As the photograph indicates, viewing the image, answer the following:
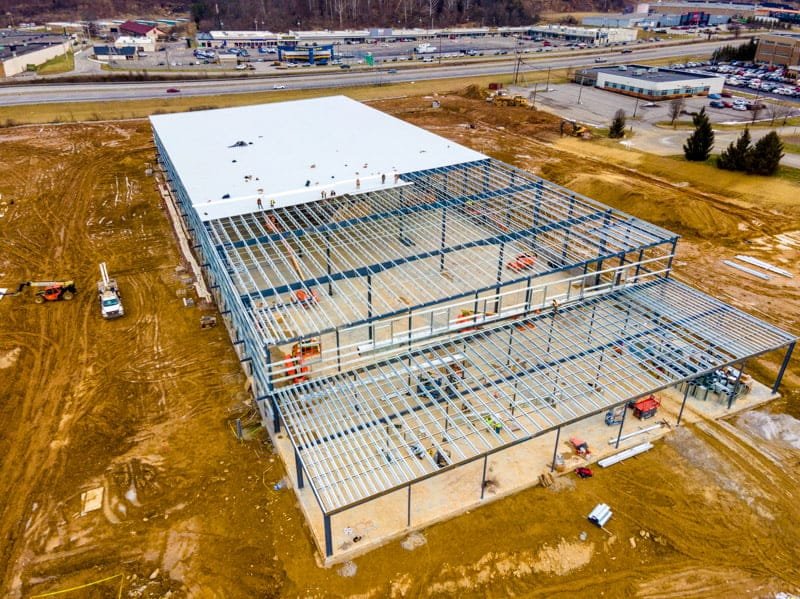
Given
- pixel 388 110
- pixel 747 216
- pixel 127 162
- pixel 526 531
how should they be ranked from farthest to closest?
pixel 388 110
pixel 127 162
pixel 747 216
pixel 526 531

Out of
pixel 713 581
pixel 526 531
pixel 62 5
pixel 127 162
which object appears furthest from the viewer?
pixel 62 5

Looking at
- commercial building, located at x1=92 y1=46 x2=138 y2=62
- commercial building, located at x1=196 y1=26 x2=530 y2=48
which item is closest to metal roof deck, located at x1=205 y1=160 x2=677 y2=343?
commercial building, located at x1=92 y1=46 x2=138 y2=62

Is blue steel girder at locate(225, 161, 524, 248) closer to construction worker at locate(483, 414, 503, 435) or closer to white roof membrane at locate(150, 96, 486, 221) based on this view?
white roof membrane at locate(150, 96, 486, 221)

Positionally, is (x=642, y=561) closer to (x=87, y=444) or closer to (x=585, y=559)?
(x=585, y=559)

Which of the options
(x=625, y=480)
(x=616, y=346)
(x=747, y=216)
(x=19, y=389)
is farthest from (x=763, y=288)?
(x=19, y=389)

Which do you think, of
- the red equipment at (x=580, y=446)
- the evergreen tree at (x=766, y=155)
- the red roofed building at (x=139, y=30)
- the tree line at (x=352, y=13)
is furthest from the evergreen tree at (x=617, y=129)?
the tree line at (x=352, y=13)

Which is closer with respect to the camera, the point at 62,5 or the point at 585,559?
the point at 585,559
